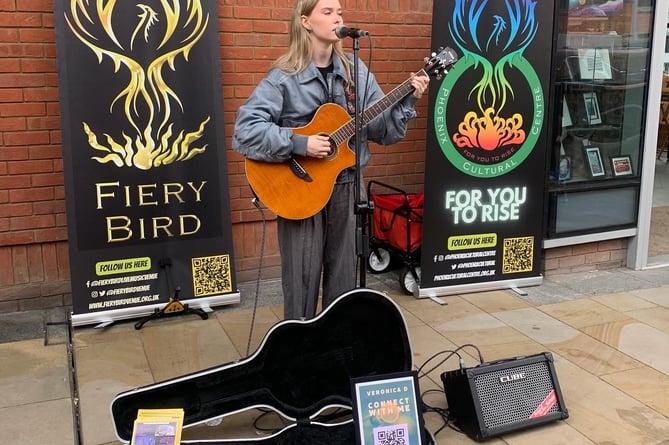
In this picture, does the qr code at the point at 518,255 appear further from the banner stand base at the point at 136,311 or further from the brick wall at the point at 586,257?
the banner stand base at the point at 136,311

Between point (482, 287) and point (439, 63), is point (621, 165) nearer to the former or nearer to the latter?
point (482, 287)

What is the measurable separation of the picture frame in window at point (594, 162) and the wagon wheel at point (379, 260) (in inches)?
68.7

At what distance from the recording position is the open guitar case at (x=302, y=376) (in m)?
2.84

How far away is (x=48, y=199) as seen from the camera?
4383 mm

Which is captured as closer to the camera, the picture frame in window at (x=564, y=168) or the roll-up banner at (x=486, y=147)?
the roll-up banner at (x=486, y=147)

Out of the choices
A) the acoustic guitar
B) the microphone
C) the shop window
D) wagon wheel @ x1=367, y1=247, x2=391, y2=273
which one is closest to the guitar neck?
the acoustic guitar

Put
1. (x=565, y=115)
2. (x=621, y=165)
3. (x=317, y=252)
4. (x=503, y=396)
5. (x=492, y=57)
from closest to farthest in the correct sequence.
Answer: (x=503, y=396) < (x=317, y=252) < (x=492, y=57) < (x=565, y=115) < (x=621, y=165)

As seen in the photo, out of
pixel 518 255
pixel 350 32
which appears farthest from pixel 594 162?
pixel 350 32

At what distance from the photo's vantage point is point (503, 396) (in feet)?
9.84

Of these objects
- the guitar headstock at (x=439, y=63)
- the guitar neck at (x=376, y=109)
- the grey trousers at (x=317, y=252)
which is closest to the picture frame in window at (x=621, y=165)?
the guitar headstock at (x=439, y=63)

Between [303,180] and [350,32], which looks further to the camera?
[303,180]

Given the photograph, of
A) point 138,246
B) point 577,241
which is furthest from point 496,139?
point 138,246

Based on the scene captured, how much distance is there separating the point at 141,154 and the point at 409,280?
2008mm

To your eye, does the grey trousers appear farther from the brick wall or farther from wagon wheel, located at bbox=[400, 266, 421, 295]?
the brick wall
